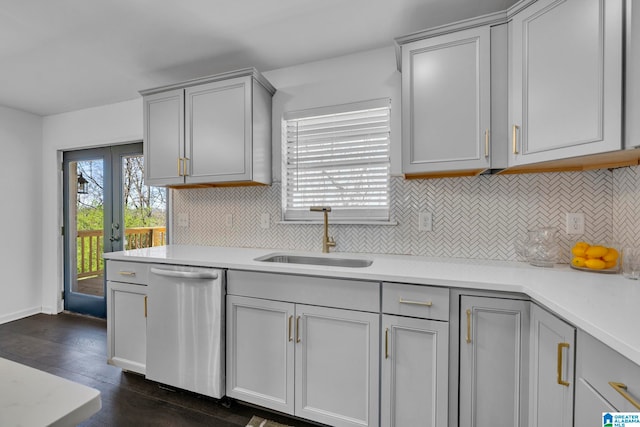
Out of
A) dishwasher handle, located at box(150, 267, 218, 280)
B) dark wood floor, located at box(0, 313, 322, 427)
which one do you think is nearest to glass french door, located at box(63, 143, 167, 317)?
dark wood floor, located at box(0, 313, 322, 427)

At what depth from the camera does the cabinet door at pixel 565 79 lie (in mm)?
1240

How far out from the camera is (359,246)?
231cm

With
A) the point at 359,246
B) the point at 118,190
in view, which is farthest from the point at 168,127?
the point at 359,246

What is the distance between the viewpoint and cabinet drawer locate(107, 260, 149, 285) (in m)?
2.12

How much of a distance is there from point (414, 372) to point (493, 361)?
0.35 meters

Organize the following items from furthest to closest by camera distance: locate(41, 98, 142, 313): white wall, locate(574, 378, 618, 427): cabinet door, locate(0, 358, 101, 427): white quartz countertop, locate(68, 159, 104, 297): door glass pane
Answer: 1. locate(68, 159, 104, 297): door glass pane
2. locate(41, 98, 142, 313): white wall
3. locate(574, 378, 618, 427): cabinet door
4. locate(0, 358, 101, 427): white quartz countertop

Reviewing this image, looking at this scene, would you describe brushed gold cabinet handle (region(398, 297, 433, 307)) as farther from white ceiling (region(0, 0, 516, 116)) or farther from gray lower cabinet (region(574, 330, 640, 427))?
white ceiling (region(0, 0, 516, 116))

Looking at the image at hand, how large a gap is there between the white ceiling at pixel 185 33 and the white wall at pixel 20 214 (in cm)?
97

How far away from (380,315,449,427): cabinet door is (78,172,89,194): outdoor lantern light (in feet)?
12.7

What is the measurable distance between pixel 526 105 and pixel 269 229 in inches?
75.2

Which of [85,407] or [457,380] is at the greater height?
[85,407]

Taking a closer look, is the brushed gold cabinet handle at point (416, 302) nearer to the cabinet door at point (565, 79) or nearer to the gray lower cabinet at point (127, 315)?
the cabinet door at point (565, 79)

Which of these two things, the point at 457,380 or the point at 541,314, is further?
the point at 457,380

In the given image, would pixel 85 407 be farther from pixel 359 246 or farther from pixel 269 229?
pixel 269 229
